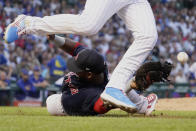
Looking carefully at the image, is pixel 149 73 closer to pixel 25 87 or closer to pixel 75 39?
pixel 25 87

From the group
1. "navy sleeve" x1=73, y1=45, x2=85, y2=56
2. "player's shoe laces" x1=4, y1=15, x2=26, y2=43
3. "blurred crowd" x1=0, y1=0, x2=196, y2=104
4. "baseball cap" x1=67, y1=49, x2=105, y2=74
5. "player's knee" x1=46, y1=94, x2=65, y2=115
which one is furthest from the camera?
"blurred crowd" x1=0, y1=0, x2=196, y2=104

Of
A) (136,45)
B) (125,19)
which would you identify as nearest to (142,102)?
(136,45)

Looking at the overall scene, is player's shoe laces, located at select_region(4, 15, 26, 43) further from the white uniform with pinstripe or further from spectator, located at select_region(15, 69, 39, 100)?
spectator, located at select_region(15, 69, 39, 100)

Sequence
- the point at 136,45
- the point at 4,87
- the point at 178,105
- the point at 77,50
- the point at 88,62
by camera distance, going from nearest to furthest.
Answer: the point at 136,45
the point at 88,62
the point at 77,50
the point at 178,105
the point at 4,87

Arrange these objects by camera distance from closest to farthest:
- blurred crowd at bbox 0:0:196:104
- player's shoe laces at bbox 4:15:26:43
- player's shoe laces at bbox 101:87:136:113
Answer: player's shoe laces at bbox 101:87:136:113, player's shoe laces at bbox 4:15:26:43, blurred crowd at bbox 0:0:196:104

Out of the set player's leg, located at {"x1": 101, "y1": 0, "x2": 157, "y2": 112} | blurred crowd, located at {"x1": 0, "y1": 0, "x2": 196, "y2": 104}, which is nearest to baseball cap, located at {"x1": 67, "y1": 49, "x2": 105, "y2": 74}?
player's leg, located at {"x1": 101, "y1": 0, "x2": 157, "y2": 112}

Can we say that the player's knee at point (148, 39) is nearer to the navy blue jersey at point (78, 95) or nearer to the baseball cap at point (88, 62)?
the baseball cap at point (88, 62)

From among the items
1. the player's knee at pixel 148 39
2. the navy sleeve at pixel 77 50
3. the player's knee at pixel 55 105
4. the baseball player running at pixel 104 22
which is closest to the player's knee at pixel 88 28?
the baseball player running at pixel 104 22
